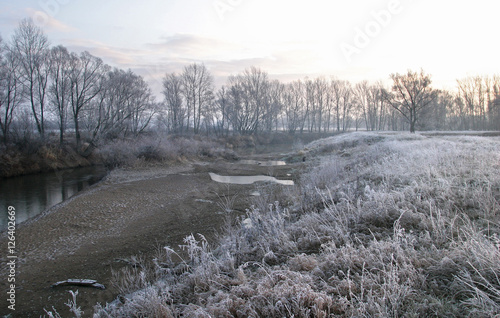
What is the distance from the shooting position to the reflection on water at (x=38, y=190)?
13734 millimetres

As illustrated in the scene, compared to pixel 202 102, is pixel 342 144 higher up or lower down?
lower down

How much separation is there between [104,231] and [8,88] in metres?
28.1

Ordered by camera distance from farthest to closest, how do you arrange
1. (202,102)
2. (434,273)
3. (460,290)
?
(202,102), (434,273), (460,290)

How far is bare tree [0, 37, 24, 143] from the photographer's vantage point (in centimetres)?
2699

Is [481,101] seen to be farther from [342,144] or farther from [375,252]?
[375,252]

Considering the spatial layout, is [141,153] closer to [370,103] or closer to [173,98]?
[173,98]

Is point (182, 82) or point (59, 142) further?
point (182, 82)

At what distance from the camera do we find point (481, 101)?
62.5 metres

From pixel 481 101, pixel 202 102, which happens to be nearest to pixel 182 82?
pixel 202 102

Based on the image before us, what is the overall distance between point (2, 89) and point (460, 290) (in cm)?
3725

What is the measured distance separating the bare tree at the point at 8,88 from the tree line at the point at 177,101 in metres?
0.09

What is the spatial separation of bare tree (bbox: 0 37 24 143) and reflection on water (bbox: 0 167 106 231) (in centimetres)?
773
